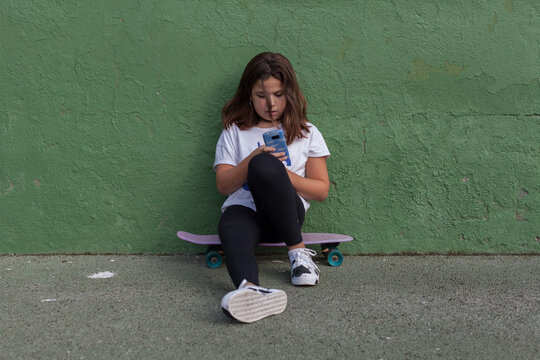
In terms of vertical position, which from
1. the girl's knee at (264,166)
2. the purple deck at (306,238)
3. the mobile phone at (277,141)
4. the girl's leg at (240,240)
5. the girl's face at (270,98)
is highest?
the girl's face at (270,98)

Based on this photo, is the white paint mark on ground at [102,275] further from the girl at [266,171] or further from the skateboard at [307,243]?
the girl at [266,171]

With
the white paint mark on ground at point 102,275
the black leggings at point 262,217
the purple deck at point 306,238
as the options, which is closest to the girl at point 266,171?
the black leggings at point 262,217

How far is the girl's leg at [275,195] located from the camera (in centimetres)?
208

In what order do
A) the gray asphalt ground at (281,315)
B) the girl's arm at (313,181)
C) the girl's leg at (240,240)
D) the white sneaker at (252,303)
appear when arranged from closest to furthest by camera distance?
the gray asphalt ground at (281,315)
the white sneaker at (252,303)
the girl's leg at (240,240)
the girl's arm at (313,181)

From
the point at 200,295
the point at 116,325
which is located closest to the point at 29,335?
the point at 116,325

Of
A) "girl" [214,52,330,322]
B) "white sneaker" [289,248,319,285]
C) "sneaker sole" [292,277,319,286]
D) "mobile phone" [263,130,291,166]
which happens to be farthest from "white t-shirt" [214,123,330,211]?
"sneaker sole" [292,277,319,286]

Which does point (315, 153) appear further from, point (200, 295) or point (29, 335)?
point (29, 335)

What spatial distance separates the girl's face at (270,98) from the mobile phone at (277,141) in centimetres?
23

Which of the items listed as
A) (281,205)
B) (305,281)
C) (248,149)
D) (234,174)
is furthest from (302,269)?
(248,149)

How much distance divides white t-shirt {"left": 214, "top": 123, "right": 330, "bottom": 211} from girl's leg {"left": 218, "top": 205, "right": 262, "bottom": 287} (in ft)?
0.37

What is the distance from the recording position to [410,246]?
265 cm

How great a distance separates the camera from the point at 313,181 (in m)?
2.39

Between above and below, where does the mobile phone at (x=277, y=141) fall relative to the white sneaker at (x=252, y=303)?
above

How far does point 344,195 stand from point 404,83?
0.67 meters
